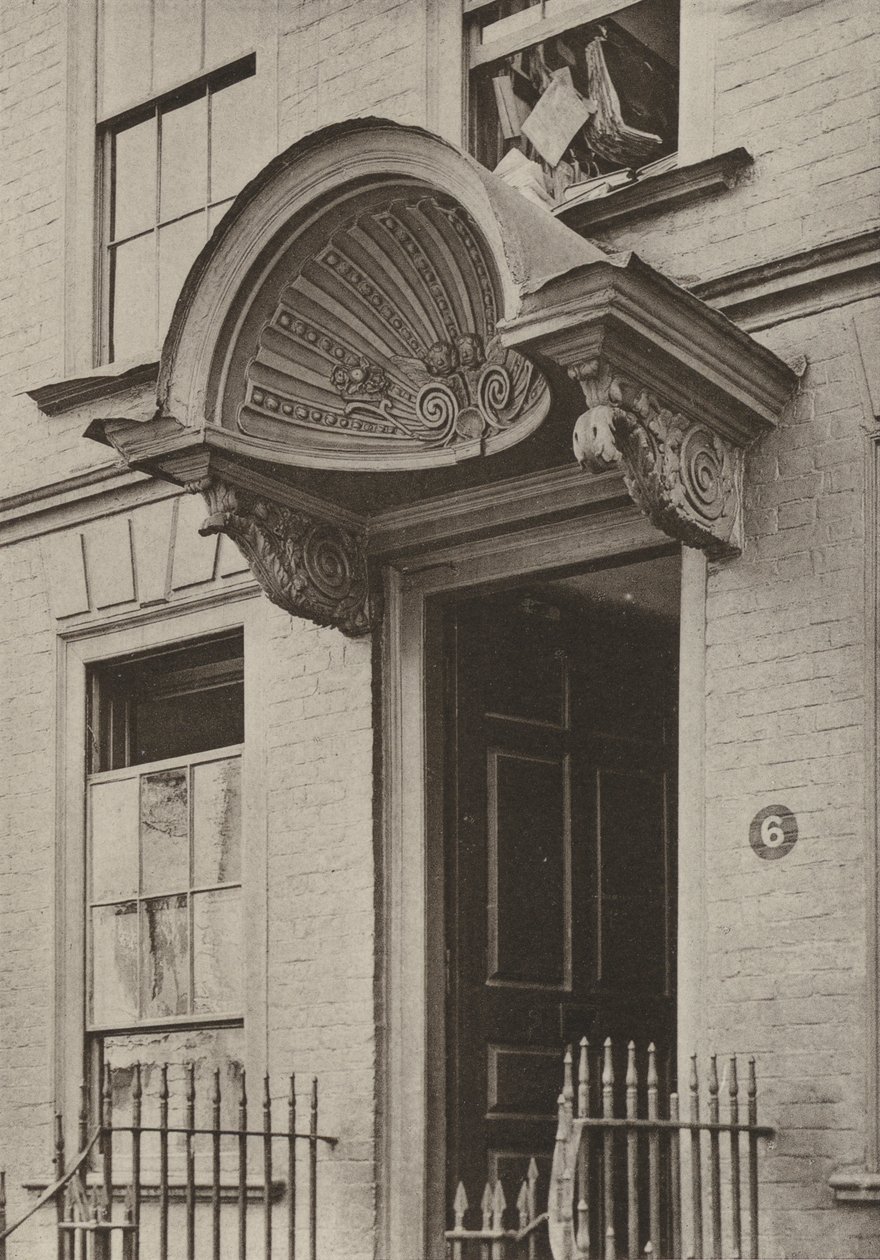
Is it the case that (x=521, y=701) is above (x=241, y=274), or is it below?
below

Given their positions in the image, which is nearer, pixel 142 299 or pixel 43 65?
pixel 142 299

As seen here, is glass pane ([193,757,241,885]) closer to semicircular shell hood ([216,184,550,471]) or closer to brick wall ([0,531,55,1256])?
brick wall ([0,531,55,1256])

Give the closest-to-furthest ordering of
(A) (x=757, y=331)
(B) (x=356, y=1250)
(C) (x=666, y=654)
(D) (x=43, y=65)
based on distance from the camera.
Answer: (A) (x=757, y=331)
(B) (x=356, y=1250)
(C) (x=666, y=654)
(D) (x=43, y=65)

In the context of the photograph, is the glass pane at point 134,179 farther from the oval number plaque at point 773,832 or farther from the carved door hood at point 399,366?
the oval number plaque at point 773,832

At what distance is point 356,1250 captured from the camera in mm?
7703

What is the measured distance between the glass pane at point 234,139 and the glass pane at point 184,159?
0.22ft

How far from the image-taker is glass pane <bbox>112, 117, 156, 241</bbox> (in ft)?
31.9

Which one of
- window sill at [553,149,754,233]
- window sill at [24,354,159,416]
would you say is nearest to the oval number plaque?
window sill at [553,149,754,233]

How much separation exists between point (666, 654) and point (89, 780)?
281 centimetres

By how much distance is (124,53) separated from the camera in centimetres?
993

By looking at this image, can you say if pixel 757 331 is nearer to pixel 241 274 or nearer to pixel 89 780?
pixel 241 274

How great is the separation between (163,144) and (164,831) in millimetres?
3412

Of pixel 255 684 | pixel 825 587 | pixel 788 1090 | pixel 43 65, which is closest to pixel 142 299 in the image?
pixel 43 65

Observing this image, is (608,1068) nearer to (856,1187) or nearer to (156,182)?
(856,1187)
